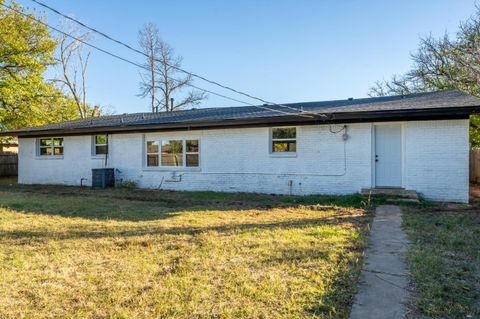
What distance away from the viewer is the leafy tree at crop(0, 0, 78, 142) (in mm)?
17469

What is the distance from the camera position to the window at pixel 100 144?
1497 centimetres

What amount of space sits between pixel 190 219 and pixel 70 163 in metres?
10.9

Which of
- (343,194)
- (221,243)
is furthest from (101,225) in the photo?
(343,194)

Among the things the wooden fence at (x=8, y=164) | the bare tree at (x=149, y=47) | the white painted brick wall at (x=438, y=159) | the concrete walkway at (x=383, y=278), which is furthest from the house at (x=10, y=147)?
the concrete walkway at (x=383, y=278)

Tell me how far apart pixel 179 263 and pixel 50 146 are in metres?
15.0

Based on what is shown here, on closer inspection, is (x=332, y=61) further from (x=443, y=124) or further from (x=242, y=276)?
(x=242, y=276)

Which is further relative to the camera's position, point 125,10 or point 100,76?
point 100,76

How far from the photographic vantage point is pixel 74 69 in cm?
3017

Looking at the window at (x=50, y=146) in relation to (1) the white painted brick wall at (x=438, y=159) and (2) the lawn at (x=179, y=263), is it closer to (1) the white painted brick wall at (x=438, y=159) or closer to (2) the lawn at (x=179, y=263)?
(2) the lawn at (x=179, y=263)

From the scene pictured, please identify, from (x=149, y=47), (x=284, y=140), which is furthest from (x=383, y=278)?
(x=149, y=47)

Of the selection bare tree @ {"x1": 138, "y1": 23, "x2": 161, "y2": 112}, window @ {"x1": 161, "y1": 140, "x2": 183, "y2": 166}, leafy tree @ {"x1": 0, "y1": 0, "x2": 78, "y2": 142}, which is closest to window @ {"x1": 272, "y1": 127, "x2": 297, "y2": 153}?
window @ {"x1": 161, "y1": 140, "x2": 183, "y2": 166}

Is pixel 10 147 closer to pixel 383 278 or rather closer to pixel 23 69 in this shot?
pixel 23 69

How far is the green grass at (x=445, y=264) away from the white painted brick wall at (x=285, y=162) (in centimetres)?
272

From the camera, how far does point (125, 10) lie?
42.5ft
